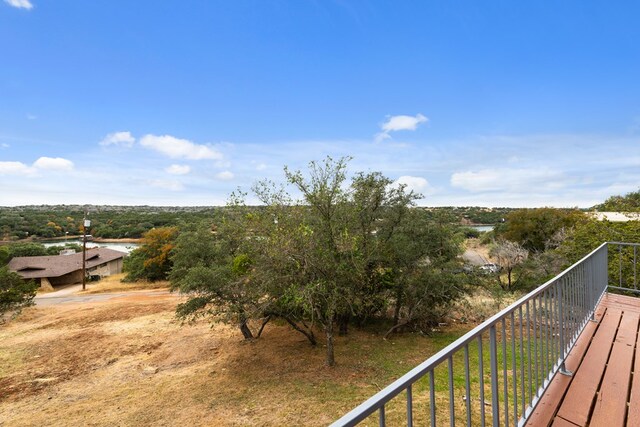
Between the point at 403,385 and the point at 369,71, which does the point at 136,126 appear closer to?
the point at 369,71

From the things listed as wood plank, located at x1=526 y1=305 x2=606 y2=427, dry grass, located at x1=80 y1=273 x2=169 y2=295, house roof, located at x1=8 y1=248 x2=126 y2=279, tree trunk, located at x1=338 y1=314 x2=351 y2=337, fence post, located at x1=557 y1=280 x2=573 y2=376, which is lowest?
dry grass, located at x1=80 y1=273 x2=169 y2=295

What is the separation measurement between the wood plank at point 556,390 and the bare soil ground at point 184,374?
4445mm

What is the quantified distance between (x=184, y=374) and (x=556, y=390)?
8.96 metres

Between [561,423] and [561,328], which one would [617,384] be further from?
[561,423]

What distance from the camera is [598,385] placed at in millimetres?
2473

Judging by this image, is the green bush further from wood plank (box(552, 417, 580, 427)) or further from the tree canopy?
wood plank (box(552, 417, 580, 427))

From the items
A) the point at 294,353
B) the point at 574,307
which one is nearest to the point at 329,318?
the point at 294,353

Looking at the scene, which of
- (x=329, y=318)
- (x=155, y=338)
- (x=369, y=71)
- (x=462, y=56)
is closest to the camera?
(x=329, y=318)

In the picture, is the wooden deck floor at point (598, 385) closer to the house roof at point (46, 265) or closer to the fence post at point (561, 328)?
the fence post at point (561, 328)

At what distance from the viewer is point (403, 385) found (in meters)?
0.95

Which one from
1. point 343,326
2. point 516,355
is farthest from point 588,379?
point 343,326

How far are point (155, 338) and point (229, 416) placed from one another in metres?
7.17

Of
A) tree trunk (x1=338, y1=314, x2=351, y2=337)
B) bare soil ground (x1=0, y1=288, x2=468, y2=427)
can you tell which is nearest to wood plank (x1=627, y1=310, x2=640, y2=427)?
bare soil ground (x1=0, y1=288, x2=468, y2=427)

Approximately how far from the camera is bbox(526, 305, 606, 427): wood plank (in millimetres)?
2076
